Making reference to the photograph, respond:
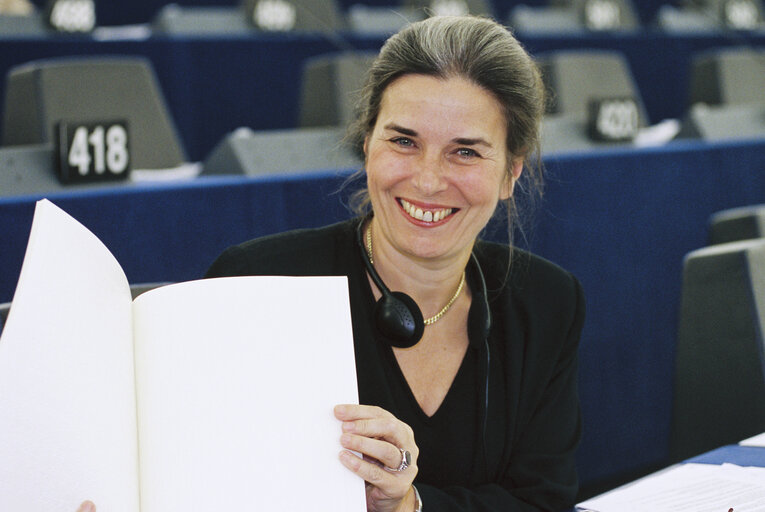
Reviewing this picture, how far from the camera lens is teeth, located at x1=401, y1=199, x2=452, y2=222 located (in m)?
1.27

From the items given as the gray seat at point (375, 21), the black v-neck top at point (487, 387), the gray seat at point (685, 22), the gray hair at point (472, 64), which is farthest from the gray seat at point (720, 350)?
the gray seat at point (685, 22)

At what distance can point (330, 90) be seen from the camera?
2.64 metres

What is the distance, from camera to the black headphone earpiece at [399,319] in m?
1.22

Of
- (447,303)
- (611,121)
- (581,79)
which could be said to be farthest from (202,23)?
(447,303)

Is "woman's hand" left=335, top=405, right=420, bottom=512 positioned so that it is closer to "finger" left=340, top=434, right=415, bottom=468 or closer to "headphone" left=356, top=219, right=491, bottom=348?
"finger" left=340, top=434, right=415, bottom=468

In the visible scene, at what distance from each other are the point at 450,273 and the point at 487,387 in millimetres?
170

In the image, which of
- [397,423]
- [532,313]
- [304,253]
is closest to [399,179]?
[304,253]

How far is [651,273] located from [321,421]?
1572mm

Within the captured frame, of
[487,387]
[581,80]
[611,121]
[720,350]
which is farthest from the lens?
[581,80]

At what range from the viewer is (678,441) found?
5.59ft

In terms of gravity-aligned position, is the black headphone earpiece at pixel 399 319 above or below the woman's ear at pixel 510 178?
below

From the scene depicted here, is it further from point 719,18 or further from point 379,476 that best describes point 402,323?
point 719,18

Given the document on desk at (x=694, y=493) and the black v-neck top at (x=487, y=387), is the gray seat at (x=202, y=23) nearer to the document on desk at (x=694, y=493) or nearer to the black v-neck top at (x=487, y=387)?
the black v-neck top at (x=487, y=387)

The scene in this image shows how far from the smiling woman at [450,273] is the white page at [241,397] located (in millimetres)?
422
